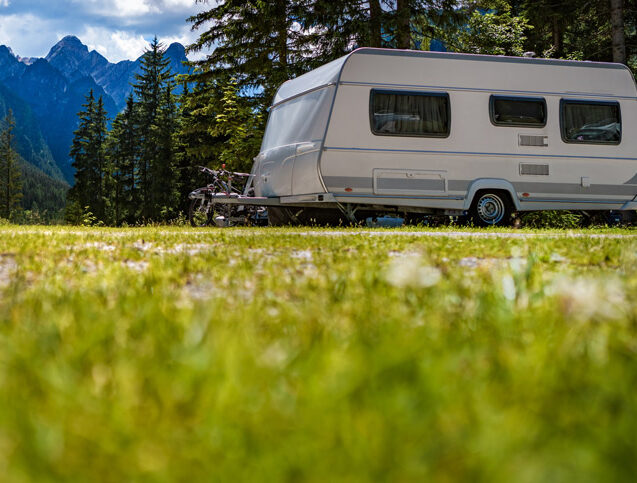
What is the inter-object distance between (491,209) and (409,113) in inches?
94.2

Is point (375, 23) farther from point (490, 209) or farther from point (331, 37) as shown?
point (490, 209)

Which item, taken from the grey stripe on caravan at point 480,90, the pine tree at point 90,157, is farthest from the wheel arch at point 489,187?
the pine tree at point 90,157

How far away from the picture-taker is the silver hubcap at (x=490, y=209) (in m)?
11.7

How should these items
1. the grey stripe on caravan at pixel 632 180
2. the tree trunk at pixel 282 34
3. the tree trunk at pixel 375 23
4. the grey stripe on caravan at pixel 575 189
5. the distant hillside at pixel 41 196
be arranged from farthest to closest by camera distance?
1. the distant hillside at pixel 41 196
2. the tree trunk at pixel 282 34
3. the tree trunk at pixel 375 23
4. the grey stripe on caravan at pixel 632 180
5. the grey stripe on caravan at pixel 575 189

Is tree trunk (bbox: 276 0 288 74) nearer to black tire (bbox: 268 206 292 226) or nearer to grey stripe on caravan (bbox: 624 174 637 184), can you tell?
black tire (bbox: 268 206 292 226)

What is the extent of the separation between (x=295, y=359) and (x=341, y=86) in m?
9.78

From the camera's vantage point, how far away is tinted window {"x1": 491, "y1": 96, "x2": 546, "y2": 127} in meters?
11.6

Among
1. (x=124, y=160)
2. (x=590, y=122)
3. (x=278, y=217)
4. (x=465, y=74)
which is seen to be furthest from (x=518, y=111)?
(x=124, y=160)

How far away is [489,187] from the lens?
11430 millimetres

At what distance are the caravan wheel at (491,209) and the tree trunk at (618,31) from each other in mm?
10638

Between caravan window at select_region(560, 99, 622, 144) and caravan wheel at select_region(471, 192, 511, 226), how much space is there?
171 cm

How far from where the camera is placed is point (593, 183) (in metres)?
12.0

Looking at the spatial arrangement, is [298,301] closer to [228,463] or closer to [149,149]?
[228,463]

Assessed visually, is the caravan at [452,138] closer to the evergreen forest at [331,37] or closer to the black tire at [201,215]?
the black tire at [201,215]
